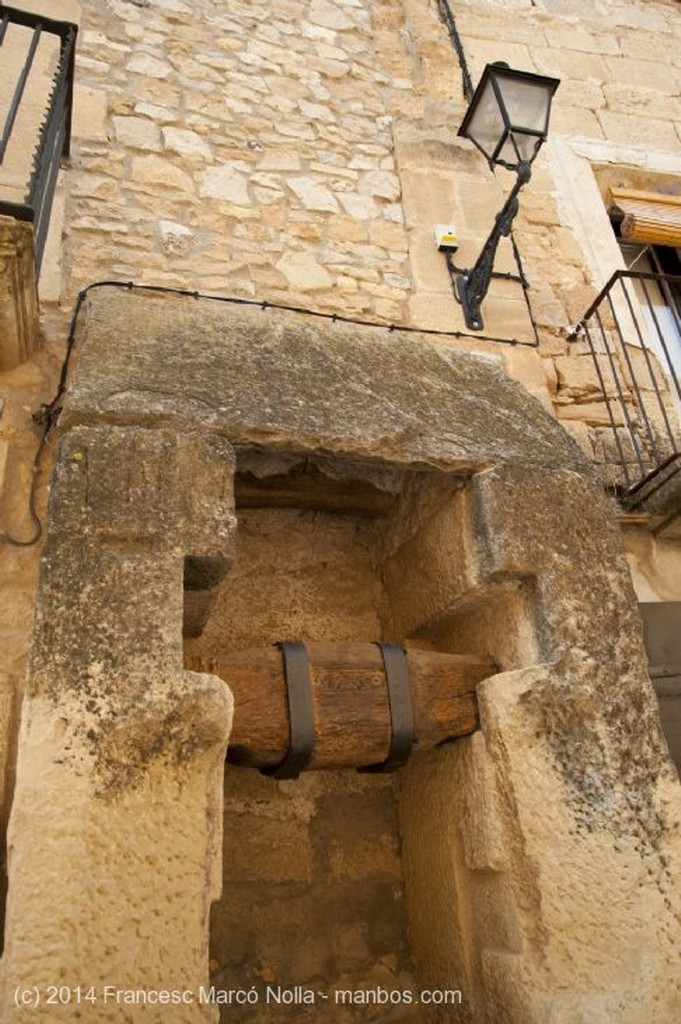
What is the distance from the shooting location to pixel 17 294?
2252mm

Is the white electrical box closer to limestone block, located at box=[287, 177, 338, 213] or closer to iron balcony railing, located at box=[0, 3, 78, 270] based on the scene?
limestone block, located at box=[287, 177, 338, 213]

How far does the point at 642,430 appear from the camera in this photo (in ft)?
10.8

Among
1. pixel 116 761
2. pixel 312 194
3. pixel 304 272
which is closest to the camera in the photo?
pixel 116 761

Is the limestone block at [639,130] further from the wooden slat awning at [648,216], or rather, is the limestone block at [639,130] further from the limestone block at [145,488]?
the limestone block at [145,488]

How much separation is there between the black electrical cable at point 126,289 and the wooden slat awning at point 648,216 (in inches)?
59.9

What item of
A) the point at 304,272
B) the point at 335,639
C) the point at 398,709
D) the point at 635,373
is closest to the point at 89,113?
the point at 304,272

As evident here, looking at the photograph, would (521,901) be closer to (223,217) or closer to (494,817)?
(494,817)

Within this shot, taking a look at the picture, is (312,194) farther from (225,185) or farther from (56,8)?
(56,8)

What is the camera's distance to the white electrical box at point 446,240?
134 inches

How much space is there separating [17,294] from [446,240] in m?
1.94

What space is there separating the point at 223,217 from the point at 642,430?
6.68 ft

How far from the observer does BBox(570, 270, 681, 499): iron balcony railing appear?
310cm

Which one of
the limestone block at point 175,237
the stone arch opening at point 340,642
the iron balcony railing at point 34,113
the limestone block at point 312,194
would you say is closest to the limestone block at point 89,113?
the iron balcony railing at point 34,113

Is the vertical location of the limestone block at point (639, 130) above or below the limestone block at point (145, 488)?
above
